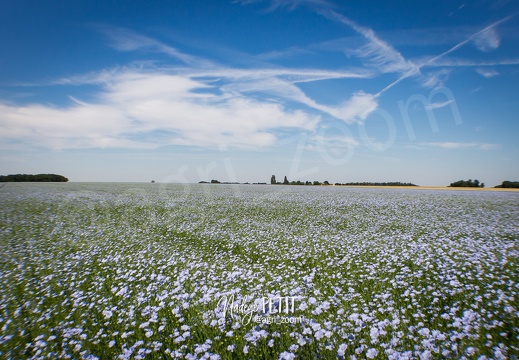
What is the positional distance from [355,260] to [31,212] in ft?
100

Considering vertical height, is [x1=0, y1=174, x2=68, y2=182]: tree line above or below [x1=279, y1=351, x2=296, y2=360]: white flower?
above

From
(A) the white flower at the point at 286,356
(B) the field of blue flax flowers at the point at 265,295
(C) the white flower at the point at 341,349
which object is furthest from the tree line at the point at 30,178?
(C) the white flower at the point at 341,349

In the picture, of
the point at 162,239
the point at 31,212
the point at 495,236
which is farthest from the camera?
the point at 31,212

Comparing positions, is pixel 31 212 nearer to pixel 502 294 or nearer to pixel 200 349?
pixel 200 349

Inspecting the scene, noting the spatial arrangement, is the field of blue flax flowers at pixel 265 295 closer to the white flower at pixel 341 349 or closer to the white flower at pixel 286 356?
the white flower at pixel 341 349

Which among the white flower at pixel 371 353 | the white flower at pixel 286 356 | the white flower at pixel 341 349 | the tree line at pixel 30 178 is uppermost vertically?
the tree line at pixel 30 178

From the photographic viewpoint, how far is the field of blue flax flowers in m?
5.82

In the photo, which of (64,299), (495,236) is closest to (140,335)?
(64,299)

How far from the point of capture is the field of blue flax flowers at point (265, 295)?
19.1 feet

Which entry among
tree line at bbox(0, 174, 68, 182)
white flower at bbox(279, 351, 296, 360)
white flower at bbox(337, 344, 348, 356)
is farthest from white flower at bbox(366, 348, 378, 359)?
tree line at bbox(0, 174, 68, 182)

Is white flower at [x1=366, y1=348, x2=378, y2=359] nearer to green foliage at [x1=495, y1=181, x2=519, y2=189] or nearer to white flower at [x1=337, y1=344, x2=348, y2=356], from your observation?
white flower at [x1=337, y1=344, x2=348, y2=356]

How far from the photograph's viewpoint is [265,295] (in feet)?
26.7

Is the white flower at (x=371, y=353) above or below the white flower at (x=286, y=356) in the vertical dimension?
above

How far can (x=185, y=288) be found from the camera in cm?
890
